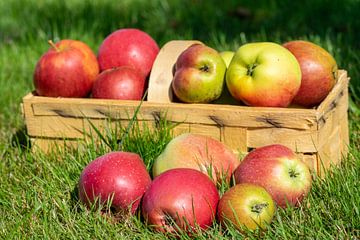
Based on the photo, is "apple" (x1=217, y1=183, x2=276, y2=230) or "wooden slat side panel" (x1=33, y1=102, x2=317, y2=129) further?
"wooden slat side panel" (x1=33, y1=102, x2=317, y2=129)

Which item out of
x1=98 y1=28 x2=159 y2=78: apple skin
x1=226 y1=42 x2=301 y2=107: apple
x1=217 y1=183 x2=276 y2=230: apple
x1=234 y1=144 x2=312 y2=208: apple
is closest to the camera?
x1=217 y1=183 x2=276 y2=230: apple

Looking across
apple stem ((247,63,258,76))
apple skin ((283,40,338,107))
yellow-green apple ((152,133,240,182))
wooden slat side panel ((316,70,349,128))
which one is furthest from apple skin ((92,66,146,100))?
wooden slat side panel ((316,70,349,128))

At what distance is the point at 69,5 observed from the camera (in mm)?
6027

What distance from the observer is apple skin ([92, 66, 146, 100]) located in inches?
139

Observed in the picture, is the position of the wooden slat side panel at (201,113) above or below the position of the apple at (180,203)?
above

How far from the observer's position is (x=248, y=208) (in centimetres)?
270

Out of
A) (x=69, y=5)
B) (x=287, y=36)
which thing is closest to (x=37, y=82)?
(x=287, y=36)

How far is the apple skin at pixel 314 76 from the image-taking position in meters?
3.33

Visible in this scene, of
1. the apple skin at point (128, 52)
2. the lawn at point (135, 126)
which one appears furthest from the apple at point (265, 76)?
the apple skin at point (128, 52)

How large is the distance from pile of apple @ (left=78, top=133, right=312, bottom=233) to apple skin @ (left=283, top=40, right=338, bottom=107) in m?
0.42

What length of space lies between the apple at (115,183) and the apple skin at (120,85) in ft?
2.02

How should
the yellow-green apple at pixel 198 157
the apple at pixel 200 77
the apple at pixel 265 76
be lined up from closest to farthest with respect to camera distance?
the yellow-green apple at pixel 198 157 → the apple at pixel 265 76 → the apple at pixel 200 77

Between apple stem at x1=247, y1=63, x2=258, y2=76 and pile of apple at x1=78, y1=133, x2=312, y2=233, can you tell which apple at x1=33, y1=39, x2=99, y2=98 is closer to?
pile of apple at x1=78, y1=133, x2=312, y2=233

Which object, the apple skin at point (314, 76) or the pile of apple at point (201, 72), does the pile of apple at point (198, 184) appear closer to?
the pile of apple at point (201, 72)
